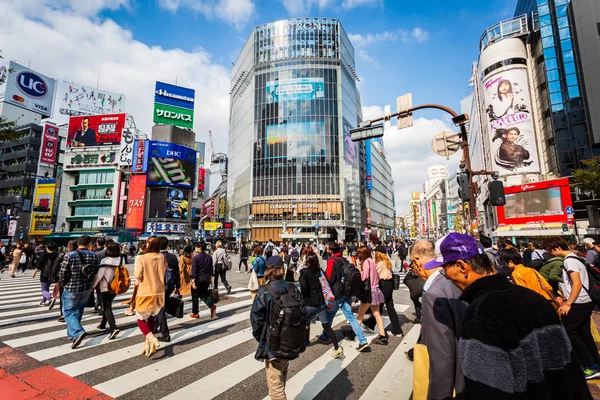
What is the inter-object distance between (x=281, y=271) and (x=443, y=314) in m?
1.97

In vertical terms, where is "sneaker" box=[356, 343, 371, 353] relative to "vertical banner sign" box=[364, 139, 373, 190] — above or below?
below

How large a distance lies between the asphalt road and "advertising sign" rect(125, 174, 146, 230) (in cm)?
5027

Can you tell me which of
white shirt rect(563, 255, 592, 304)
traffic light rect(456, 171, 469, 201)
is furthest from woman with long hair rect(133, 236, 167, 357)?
traffic light rect(456, 171, 469, 201)

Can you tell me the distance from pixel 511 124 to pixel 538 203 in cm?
1101

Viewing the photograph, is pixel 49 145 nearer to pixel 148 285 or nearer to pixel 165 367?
pixel 148 285

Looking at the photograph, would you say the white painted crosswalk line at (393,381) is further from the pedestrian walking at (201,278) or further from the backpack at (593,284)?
the pedestrian walking at (201,278)

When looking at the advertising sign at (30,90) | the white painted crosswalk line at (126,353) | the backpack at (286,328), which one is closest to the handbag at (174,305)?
the white painted crosswalk line at (126,353)

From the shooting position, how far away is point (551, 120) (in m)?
36.5

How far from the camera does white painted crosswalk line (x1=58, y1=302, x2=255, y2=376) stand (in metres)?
4.40

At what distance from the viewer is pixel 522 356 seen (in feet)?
3.90

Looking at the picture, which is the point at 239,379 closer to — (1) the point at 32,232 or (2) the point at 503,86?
(2) the point at 503,86

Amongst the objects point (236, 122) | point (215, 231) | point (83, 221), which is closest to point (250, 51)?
point (236, 122)

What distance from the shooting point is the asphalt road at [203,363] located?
3818 mm

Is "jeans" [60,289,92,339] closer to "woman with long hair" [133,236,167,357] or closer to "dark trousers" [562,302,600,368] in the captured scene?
"woman with long hair" [133,236,167,357]
